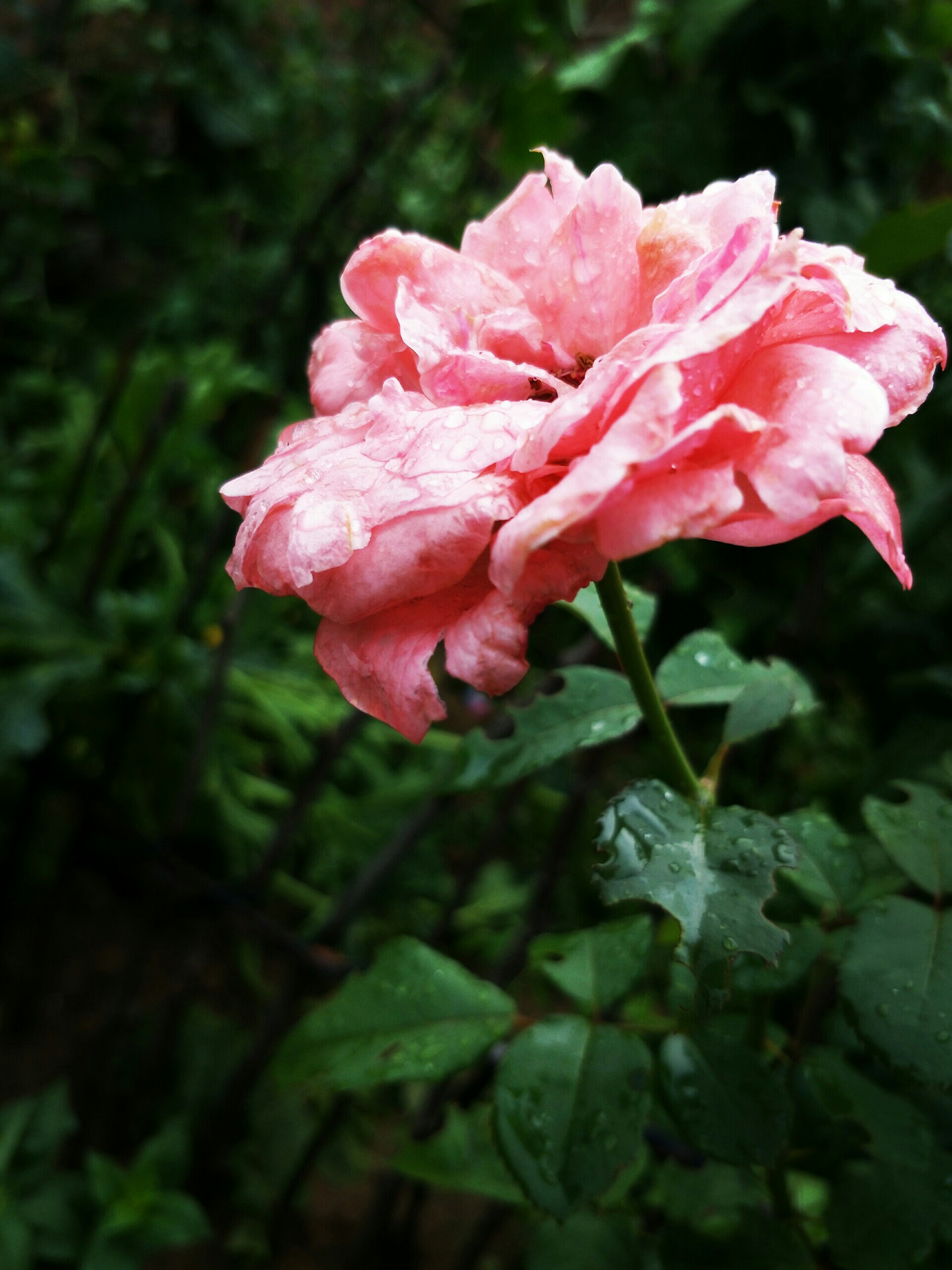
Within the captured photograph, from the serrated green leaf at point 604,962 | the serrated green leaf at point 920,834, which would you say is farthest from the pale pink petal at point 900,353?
the serrated green leaf at point 604,962

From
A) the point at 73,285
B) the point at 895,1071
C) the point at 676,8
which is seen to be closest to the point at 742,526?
the point at 895,1071

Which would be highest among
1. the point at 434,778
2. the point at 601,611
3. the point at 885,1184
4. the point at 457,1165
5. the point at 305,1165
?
the point at 601,611

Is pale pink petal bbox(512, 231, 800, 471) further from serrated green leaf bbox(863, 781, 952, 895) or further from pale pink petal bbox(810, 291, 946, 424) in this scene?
serrated green leaf bbox(863, 781, 952, 895)

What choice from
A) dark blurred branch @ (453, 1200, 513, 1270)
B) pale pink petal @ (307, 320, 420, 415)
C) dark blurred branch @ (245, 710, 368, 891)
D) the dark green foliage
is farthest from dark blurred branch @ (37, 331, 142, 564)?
dark blurred branch @ (453, 1200, 513, 1270)

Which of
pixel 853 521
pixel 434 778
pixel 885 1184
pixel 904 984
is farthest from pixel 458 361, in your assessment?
pixel 434 778

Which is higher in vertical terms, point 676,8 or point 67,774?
point 676,8

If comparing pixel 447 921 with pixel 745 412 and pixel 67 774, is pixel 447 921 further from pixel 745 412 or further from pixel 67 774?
pixel 745 412

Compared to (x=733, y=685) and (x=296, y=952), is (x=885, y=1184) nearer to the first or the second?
(x=733, y=685)
